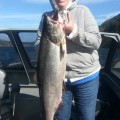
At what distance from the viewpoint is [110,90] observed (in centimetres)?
671

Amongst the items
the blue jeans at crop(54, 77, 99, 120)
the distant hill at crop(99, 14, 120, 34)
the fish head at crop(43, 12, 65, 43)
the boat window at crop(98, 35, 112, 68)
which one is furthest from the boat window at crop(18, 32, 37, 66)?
the fish head at crop(43, 12, 65, 43)

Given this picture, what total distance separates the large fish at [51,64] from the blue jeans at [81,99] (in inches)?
10.4

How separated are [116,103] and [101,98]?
26cm

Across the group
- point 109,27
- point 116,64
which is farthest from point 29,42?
point 109,27

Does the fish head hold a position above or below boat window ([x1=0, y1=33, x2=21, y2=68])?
above

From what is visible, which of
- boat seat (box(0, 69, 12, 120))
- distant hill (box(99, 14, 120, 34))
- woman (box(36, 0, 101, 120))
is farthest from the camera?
distant hill (box(99, 14, 120, 34))

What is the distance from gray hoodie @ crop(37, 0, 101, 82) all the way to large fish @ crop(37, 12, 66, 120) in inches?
11.6

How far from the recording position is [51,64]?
153 inches

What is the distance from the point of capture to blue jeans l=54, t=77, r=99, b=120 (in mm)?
4297

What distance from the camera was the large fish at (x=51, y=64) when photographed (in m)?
3.75

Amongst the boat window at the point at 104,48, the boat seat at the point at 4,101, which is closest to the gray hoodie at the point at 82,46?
the boat seat at the point at 4,101

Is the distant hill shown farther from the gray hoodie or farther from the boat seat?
the gray hoodie

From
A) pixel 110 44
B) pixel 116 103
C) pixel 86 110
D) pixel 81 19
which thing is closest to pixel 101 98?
pixel 116 103

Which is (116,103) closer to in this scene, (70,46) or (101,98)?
(101,98)
